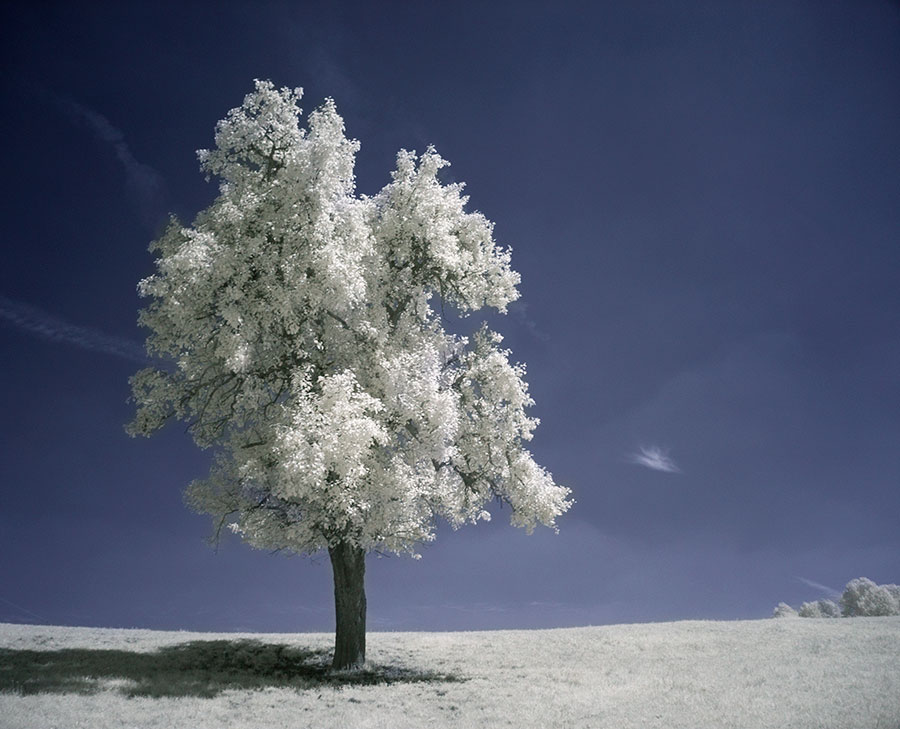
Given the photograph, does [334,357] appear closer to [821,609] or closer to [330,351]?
[330,351]

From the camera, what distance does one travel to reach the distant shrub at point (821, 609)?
67.3m

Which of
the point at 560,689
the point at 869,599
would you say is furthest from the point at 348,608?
the point at 869,599

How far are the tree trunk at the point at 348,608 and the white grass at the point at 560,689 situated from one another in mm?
2505

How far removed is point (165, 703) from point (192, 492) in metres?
7.96

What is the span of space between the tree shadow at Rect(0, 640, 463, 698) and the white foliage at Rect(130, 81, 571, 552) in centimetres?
393

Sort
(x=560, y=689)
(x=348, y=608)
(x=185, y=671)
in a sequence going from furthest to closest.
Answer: (x=348, y=608) < (x=185, y=671) < (x=560, y=689)

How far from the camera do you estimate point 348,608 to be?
68.4ft

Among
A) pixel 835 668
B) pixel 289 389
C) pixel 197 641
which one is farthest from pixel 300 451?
pixel 835 668

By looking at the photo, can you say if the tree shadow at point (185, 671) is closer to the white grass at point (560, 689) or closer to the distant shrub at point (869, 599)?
the white grass at point (560, 689)

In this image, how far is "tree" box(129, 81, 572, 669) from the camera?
19078 millimetres

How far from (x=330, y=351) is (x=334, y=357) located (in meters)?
0.24

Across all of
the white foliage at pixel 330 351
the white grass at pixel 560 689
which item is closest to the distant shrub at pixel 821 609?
the white grass at pixel 560 689

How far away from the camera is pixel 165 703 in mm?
15430

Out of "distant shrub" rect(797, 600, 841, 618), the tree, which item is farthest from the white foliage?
"distant shrub" rect(797, 600, 841, 618)
